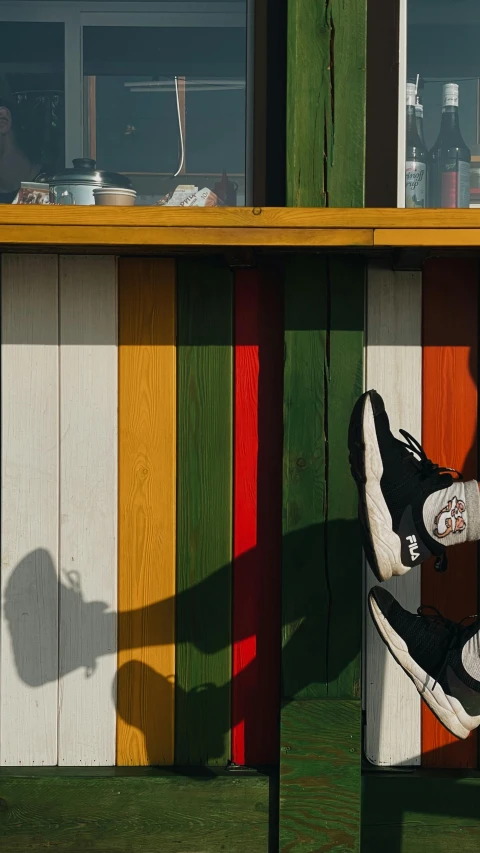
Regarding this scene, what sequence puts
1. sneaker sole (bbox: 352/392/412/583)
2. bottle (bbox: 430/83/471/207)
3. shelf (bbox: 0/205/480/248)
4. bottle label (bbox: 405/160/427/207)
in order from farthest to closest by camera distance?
bottle label (bbox: 405/160/427/207), bottle (bbox: 430/83/471/207), shelf (bbox: 0/205/480/248), sneaker sole (bbox: 352/392/412/583)

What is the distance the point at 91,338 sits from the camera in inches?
98.9

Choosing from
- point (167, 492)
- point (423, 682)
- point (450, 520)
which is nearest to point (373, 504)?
point (450, 520)

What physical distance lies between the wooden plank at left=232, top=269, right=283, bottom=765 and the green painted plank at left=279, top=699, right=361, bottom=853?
0.11 m

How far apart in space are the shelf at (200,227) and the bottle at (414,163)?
0.80ft

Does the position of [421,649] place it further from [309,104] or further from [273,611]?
[309,104]

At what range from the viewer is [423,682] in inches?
88.4

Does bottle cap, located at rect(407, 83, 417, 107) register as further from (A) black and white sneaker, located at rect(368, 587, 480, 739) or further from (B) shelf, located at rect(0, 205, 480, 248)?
(A) black and white sneaker, located at rect(368, 587, 480, 739)

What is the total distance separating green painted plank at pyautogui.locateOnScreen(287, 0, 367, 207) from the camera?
2400 mm

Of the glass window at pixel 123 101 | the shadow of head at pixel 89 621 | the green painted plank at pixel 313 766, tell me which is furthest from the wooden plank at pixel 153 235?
the green painted plank at pixel 313 766

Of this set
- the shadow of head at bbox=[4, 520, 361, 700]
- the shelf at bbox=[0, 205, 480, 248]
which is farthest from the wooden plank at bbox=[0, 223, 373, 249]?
the shadow of head at bbox=[4, 520, 361, 700]

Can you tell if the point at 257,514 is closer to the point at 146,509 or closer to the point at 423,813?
the point at 146,509

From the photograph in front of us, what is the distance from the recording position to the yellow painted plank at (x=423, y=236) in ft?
7.34

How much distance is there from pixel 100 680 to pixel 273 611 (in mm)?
458

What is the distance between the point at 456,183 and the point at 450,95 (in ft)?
0.65
